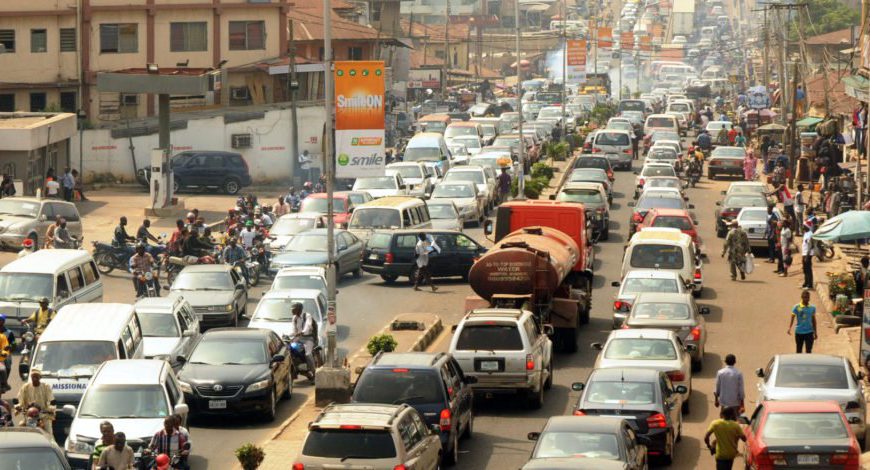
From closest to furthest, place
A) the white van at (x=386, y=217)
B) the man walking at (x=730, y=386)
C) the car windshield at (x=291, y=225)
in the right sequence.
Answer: the man walking at (x=730, y=386), the car windshield at (x=291, y=225), the white van at (x=386, y=217)

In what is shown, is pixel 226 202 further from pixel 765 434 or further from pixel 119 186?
pixel 765 434

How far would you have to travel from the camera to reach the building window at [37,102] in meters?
68.2

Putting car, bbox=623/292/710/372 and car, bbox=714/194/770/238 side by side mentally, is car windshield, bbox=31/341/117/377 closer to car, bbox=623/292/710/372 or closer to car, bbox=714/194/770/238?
A: car, bbox=623/292/710/372

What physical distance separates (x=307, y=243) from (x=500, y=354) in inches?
634

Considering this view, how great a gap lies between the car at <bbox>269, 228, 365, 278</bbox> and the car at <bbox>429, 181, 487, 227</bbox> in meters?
9.13

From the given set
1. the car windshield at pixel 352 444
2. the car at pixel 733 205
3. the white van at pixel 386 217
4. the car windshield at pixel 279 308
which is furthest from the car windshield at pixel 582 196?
the car windshield at pixel 352 444

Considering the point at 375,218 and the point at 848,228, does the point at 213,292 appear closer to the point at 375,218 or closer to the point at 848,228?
the point at 375,218

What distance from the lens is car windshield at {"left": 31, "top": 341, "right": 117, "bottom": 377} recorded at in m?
25.1

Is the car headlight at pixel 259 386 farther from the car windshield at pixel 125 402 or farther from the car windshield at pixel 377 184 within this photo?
the car windshield at pixel 377 184

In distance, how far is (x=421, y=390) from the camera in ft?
72.6

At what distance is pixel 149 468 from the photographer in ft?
67.7

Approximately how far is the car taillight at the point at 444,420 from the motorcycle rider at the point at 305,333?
8.03 meters

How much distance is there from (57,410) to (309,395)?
533 centimetres

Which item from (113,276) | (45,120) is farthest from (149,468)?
(45,120)
